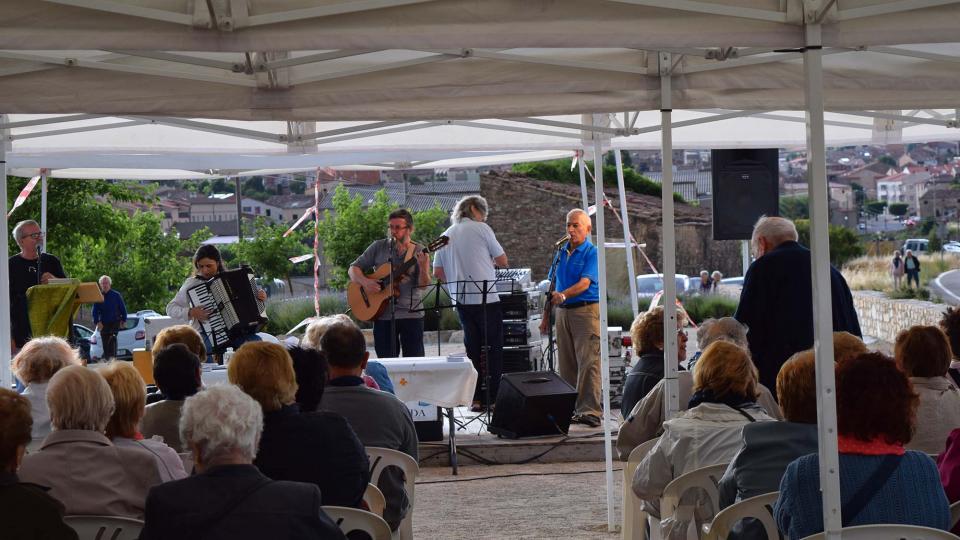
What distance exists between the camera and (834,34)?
3.25m

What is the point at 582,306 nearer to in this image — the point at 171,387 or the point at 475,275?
the point at 475,275

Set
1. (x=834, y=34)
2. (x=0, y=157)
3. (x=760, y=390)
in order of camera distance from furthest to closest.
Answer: (x=0, y=157) → (x=760, y=390) → (x=834, y=34)

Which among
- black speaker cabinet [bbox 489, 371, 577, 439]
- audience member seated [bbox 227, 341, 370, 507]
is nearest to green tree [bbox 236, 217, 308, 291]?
black speaker cabinet [bbox 489, 371, 577, 439]

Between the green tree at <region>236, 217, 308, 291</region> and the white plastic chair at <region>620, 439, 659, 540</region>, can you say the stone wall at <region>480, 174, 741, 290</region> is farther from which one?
the white plastic chair at <region>620, 439, 659, 540</region>

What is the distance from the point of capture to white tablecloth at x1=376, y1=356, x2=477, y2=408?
7.64 metres

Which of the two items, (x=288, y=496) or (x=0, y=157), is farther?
(x=0, y=157)

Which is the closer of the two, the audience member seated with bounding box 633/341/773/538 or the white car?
the audience member seated with bounding box 633/341/773/538

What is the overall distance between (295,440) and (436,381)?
4228mm

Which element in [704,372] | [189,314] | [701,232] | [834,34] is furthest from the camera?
[701,232]

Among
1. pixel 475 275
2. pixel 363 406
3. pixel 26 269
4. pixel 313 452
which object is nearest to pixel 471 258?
pixel 475 275

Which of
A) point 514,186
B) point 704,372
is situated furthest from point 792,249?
point 514,186

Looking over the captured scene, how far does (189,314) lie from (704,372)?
464 cm

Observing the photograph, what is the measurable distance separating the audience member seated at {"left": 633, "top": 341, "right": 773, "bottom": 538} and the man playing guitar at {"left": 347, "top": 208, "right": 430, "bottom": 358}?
193 inches

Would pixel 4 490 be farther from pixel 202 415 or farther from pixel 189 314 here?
pixel 189 314
